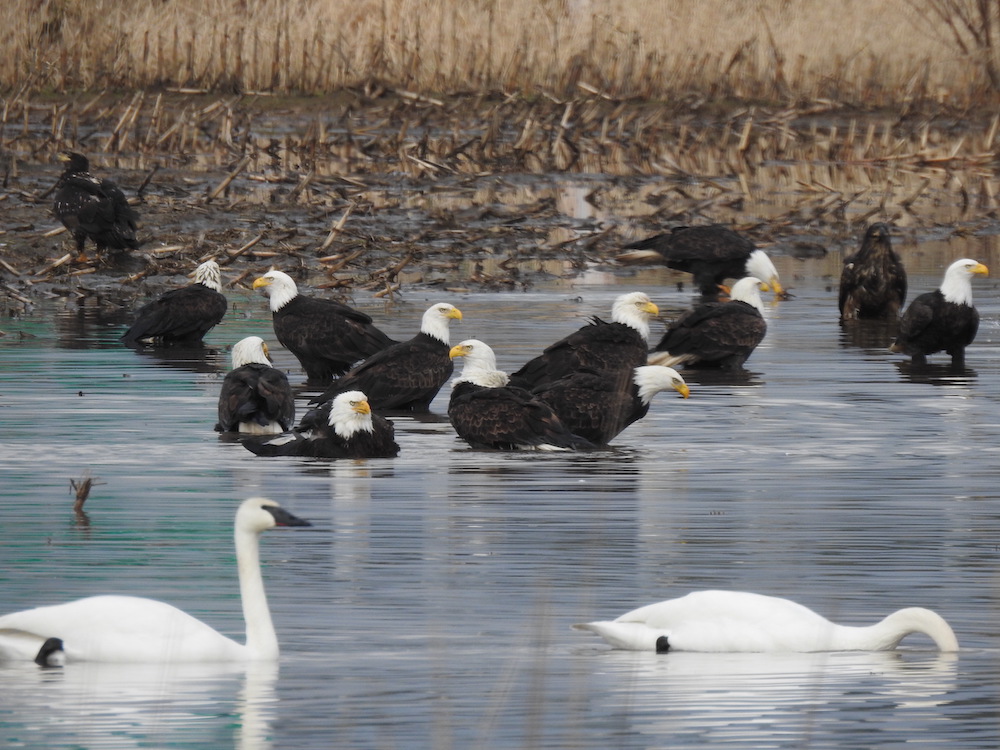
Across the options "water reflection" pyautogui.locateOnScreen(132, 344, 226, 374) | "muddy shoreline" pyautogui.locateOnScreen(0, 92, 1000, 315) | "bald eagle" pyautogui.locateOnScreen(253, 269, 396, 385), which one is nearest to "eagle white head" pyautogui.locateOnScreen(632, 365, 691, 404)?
"bald eagle" pyautogui.locateOnScreen(253, 269, 396, 385)

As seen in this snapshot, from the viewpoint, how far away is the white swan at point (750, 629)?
22.4 ft

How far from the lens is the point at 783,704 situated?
631 centimetres

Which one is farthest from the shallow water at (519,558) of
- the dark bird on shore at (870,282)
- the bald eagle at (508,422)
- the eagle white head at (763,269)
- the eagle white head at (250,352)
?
the eagle white head at (763,269)

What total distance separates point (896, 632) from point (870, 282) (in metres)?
11.7

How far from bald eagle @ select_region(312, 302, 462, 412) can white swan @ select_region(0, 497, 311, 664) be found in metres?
6.14

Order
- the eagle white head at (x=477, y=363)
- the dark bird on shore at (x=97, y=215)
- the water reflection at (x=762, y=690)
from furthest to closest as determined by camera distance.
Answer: the dark bird on shore at (x=97, y=215) → the eagle white head at (x=477, y=363) → the water reflection at (x=762, y=690)

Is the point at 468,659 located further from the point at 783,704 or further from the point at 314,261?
the point at 314,261

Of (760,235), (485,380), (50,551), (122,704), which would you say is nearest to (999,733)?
(122,704)

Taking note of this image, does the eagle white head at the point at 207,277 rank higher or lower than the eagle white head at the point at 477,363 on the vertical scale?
higher

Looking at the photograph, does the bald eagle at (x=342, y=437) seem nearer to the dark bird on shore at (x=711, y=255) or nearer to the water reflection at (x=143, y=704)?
the water reflection at (x=143, y=704)

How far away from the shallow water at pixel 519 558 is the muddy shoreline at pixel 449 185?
19.1 feet

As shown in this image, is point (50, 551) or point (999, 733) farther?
point (50, 551)

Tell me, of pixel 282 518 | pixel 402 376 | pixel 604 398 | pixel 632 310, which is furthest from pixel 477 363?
pixel 282 518

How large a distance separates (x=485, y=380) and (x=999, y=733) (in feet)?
21.0
